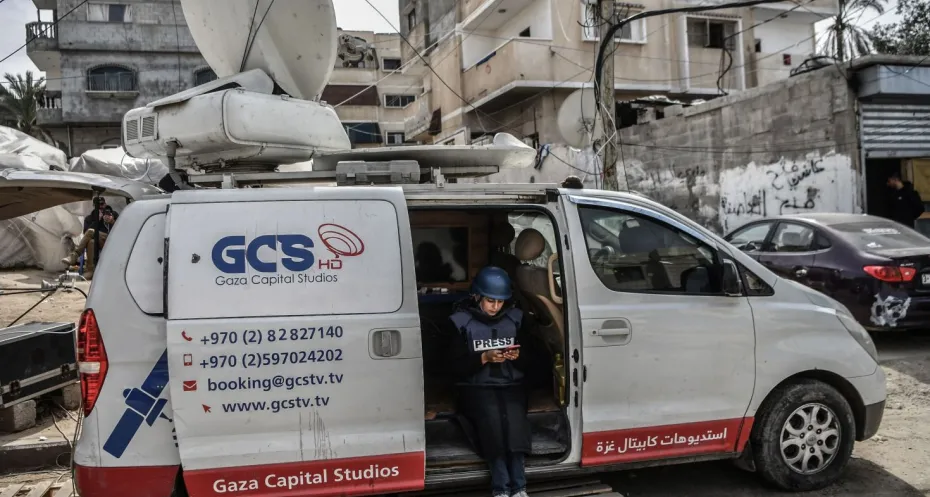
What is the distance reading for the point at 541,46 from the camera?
18844 mm

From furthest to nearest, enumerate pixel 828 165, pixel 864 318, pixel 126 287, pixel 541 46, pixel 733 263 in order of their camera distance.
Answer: pixel 541 46 → pixel 828 165 → pixel 864 318 → pixel 733 263 → pixel 126 287

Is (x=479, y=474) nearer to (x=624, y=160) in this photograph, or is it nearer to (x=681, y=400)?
(x=681, y=400)

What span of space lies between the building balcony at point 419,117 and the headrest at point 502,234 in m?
18.5

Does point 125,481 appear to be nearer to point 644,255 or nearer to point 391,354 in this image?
point 391,354

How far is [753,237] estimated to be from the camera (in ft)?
29.4

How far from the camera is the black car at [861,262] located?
23.0 ft

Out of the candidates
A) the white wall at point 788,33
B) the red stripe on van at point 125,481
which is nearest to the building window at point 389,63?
the white wall at point 788,33

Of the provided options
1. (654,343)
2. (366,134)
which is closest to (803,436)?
(654,343)

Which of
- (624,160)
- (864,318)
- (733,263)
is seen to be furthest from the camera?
(624,160)

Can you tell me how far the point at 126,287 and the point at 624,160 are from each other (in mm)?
15637

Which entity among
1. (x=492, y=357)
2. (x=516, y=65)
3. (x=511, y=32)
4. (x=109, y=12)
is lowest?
(x=492, y=357)

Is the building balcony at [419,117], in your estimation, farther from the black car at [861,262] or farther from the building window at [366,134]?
the black car at [861,262]

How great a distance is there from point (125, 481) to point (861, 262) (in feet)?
23.5

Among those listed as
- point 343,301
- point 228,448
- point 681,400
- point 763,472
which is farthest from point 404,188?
point 763,472
